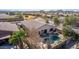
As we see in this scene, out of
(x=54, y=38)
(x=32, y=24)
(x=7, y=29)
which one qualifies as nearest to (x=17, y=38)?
(x=7, y=29)

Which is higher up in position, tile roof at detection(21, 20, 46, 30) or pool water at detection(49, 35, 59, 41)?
tile roof at detection(21, 20, 46, 30)

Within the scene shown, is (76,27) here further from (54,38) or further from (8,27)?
(8,27)

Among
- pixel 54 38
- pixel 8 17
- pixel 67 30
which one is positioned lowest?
pixel 54 38

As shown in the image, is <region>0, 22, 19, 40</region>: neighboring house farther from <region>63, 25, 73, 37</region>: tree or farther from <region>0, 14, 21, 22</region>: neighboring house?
<region>63, 25, 73, 37</region>: tree

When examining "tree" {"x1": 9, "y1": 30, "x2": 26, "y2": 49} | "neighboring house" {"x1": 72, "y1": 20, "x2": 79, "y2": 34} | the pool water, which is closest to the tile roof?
"tree" {"x1": 9, "y1": 30, "x2": 26, "y2": 49}

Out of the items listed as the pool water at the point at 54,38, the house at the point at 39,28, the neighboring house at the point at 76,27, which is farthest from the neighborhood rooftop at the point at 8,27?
the neighboring house at the point at 76,27

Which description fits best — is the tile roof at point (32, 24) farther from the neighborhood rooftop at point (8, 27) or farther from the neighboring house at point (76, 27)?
the neighboring house at point (76, 27)
